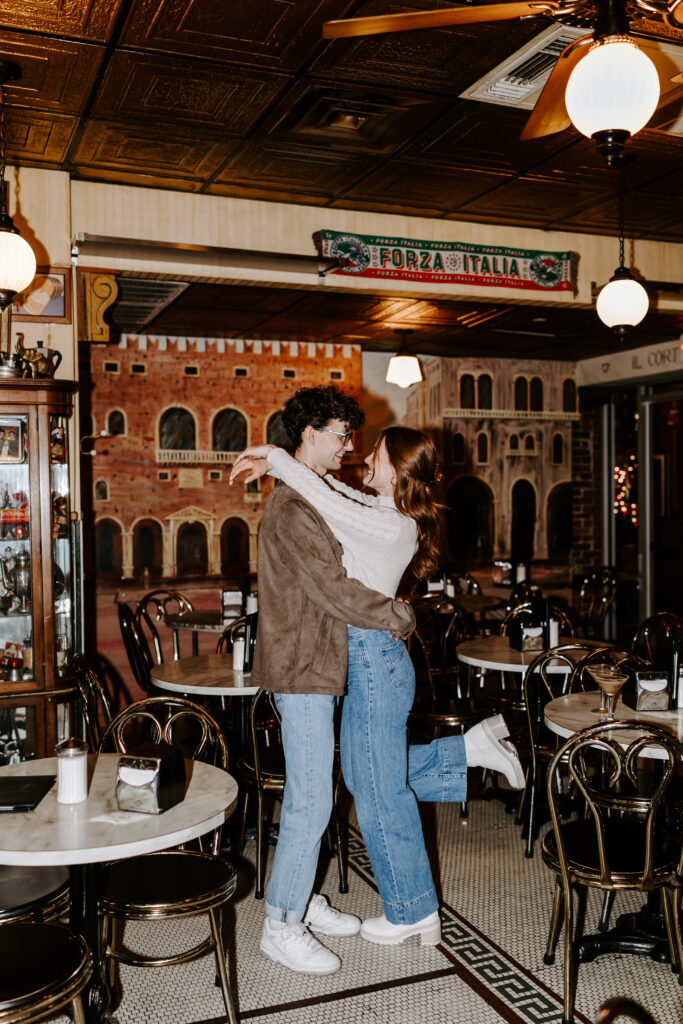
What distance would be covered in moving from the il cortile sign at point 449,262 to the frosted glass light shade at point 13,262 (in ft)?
6.41

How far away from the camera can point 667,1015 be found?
99.6 inches

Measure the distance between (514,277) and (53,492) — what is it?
128 inches

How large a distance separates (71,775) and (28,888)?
1.23 feet

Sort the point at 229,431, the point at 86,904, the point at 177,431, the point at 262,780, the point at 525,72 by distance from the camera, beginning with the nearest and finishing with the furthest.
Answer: the point at 86,904, the point at 262,780, the point at 525,72, the point at 177,431, the point at 229,431

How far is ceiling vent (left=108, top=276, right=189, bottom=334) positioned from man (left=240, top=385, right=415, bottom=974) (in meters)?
2.72

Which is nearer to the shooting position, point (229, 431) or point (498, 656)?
point (498, 656)

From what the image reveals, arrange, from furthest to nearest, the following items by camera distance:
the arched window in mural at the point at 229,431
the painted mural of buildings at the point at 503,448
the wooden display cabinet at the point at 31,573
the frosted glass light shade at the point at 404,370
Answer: the painted mural of buildings at the point at 503,448 < the arched window in mural at the point at 229,431 < the frosted glass light shade at the point at 404,370 < the wooden display cabinet at the point at 31,573

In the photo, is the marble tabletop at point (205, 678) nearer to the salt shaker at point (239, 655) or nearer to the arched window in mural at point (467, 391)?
the salt shaker at point (239, 655)

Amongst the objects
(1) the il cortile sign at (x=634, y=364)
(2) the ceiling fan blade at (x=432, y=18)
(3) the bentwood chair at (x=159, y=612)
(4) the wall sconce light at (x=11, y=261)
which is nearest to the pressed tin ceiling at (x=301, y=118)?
(4) the wall sconce light at (x=11, y=261)

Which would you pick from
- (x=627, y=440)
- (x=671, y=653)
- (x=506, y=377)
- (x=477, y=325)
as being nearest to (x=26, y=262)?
(x=671, y=653)

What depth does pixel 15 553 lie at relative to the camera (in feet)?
13.7

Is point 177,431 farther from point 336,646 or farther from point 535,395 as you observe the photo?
point 336,646

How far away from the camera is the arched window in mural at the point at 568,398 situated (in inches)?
355

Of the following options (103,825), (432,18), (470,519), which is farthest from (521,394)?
(103,825)
